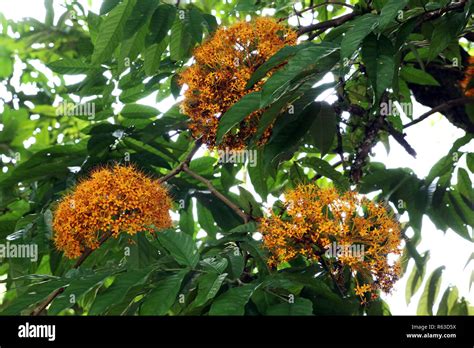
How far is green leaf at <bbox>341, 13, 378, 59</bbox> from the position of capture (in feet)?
7.10

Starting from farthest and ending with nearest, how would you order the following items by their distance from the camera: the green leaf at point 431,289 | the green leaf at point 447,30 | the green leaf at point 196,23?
the green leaf at point 431,289 → the green leaf at point 196,23 → the green leaf at point 447,30

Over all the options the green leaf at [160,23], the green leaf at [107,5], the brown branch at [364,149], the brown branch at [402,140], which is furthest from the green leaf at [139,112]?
the brown branch at [402,140]

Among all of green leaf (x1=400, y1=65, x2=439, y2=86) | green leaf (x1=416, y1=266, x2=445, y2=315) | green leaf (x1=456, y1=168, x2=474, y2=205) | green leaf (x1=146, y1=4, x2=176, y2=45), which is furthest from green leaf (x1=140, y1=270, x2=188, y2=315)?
green leaf (x1=416, y1=266, x2=445, y2=315)

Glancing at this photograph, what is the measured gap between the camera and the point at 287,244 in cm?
238

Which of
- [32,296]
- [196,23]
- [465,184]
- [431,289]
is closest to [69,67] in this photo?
[196,23]

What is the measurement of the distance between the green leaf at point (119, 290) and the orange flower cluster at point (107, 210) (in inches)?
13.8

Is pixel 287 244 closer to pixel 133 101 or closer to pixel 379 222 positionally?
pixel 379 222

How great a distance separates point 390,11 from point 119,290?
117cm

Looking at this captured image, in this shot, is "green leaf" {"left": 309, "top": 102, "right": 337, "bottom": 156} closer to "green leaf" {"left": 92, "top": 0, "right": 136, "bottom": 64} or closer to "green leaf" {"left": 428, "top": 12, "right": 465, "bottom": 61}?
"green leaf" {"left": 428, "top": 12, "right": 465, "bottom": 61}

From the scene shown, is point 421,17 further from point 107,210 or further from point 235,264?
point 107,210

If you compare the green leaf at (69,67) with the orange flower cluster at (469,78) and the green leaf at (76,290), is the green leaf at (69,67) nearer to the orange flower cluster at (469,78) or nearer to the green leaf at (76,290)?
the green leaf at (76,290)

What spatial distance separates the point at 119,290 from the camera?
7.12ft

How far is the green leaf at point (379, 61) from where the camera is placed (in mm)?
2234
